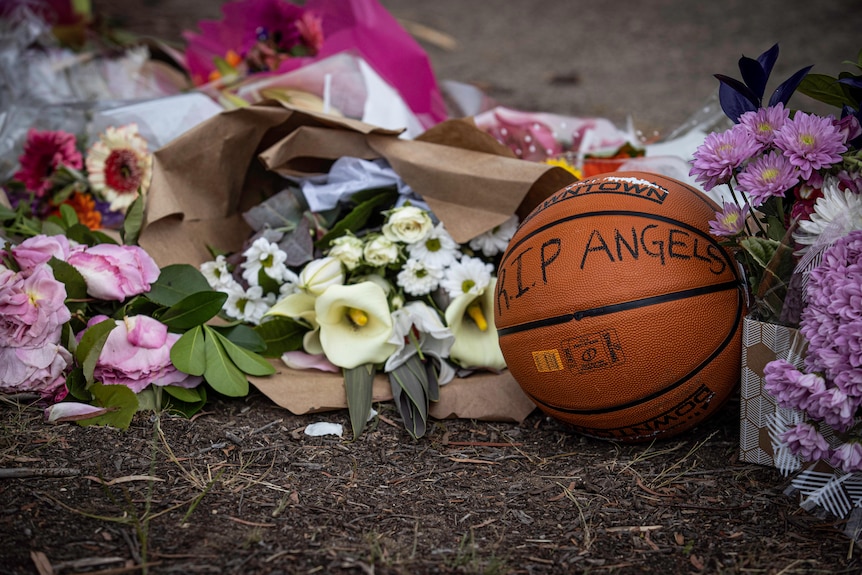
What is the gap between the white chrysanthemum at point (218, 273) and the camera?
2.78m

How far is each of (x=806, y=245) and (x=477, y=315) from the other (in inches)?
Answer: 43.8

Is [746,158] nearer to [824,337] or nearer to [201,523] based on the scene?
[824,337]

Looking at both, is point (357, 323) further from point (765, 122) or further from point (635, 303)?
point (765, 122)

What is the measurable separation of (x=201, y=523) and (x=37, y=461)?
1.72ft

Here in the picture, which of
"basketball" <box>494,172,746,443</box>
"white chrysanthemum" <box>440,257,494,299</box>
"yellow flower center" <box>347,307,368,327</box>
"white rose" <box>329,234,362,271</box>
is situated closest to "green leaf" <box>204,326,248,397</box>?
"yellow flower center" <box>347,307,368,327</box>

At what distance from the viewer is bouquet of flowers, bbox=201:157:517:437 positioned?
2605 mm

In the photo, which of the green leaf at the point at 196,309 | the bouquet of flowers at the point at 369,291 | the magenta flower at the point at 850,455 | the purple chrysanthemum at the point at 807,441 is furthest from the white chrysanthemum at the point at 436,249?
the magenta flower at the point at 850,455

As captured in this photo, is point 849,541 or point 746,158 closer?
point 849,541

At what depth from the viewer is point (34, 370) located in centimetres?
228

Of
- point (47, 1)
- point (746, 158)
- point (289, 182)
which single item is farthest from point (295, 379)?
point (47, 1)

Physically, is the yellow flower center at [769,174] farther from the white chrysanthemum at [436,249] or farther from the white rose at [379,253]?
the white rose at [379,253]

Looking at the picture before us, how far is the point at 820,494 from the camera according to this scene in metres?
1.96

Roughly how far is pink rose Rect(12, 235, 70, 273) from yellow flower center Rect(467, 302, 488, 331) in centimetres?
136

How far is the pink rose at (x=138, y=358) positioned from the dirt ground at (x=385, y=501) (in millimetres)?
135
